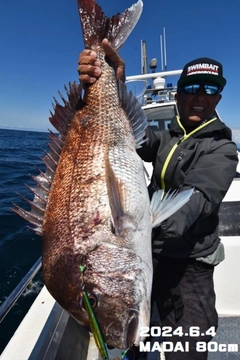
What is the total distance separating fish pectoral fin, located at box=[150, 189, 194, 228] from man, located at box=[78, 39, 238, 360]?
29cm

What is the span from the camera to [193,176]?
5.13ft

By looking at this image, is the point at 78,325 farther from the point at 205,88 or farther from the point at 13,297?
the point at 205,88

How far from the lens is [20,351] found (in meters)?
2.04

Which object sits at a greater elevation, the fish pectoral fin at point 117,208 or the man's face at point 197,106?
the man's face at point 197,106

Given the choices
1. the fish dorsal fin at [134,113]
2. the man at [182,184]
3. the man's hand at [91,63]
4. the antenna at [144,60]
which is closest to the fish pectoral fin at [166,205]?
the man at [182,184]

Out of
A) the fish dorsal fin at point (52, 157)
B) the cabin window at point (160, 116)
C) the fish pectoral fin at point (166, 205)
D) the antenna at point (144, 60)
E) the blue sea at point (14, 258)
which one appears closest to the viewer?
the fish pectoral fin at point (166, 205)

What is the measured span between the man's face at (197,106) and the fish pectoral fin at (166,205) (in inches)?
27.5

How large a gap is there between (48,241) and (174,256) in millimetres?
916

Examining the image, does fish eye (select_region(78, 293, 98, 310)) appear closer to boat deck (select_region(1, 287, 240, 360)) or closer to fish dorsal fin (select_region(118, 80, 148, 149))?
boat deck (select_region(1, 287, 240, 360))

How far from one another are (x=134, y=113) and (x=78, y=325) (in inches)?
79.7

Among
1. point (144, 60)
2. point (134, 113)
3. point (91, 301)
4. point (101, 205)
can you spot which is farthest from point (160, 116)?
point (91, 301)

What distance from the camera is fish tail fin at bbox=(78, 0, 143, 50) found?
193 centimetres

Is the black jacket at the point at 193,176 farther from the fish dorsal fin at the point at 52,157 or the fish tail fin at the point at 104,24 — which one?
the fish tail fin at the point at 104,24

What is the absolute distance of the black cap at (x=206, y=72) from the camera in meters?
1.86
